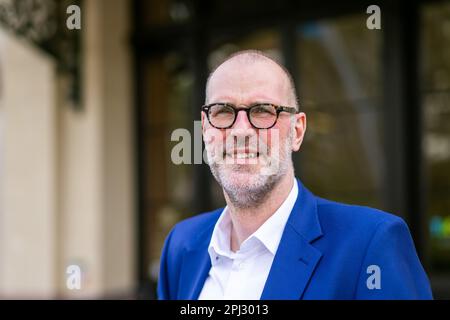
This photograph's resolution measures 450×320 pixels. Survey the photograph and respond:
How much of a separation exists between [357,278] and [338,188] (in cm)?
348

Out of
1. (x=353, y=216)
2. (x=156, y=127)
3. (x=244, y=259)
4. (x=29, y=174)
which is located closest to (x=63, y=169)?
(x=29, y=174)

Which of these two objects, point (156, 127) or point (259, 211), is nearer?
point (259, 211)

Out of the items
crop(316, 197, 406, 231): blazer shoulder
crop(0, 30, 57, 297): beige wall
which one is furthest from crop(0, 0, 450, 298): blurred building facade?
crop(316, 197, 406, 231): blazer shoulder

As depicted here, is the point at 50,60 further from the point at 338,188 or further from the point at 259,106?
A: the point at 259,106

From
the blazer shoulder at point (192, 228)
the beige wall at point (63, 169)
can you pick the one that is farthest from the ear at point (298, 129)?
the beige wall at point (63, 169)

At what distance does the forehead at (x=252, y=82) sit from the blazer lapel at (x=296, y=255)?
0.22 meters

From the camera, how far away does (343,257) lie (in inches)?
40.1

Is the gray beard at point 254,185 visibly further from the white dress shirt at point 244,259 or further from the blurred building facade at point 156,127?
the blurred building facade at point 156,127

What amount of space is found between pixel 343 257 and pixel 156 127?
4.05 metres

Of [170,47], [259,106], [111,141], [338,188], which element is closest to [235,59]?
[259,106]


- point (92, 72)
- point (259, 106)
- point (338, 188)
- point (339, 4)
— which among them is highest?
point (339, 4)

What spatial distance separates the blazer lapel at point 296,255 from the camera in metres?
1.04

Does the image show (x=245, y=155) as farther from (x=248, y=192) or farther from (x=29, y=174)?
(x=29, y=174)

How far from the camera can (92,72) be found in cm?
525
